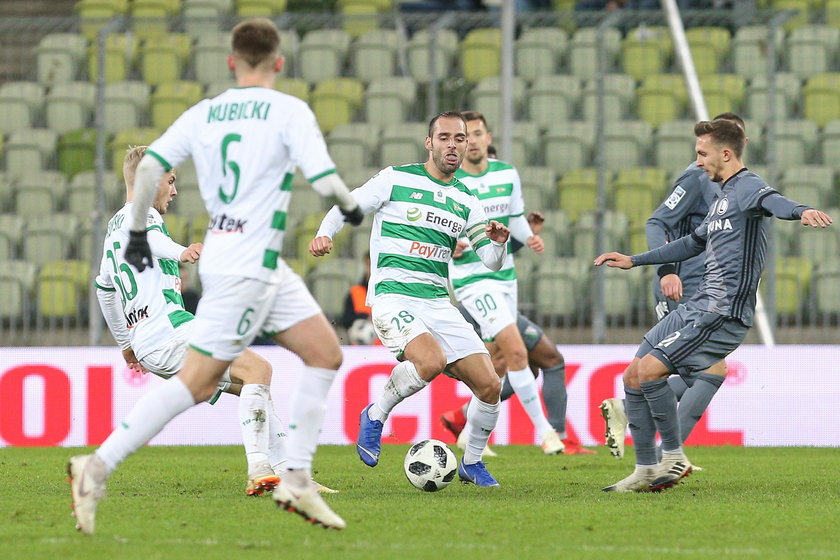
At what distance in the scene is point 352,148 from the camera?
51.7 ft

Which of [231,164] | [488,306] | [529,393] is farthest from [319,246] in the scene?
[529,393]

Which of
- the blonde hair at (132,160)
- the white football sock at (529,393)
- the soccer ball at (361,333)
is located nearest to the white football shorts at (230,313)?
the blonde hair at (132,160)

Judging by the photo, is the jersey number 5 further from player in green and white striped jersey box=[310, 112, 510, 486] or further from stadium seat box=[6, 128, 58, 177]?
stadium seat box=[6, 128, 58, 177]

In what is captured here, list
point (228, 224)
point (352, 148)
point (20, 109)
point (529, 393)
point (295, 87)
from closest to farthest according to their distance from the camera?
1. point (228, 224)
2. point (529, 393)
3. point (352, 148)
4. point (295, 87)
5. point (20, 109)

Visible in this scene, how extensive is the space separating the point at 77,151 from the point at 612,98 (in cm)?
645

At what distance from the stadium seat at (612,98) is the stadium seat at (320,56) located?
3.17 m

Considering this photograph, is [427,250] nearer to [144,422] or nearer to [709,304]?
[709,304]

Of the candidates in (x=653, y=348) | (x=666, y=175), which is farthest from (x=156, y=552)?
(x=666, y=175)

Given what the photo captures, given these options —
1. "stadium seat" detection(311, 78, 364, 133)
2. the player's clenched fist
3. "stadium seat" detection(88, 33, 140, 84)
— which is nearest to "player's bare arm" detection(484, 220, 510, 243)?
the player's clenched fist

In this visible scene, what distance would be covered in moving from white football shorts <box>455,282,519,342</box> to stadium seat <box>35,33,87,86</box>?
334 inches

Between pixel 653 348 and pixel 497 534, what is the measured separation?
2381 millimetres

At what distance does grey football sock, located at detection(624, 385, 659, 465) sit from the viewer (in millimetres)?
8094

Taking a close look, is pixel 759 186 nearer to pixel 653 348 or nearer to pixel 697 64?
pixel 653 348

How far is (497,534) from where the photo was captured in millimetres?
6203
